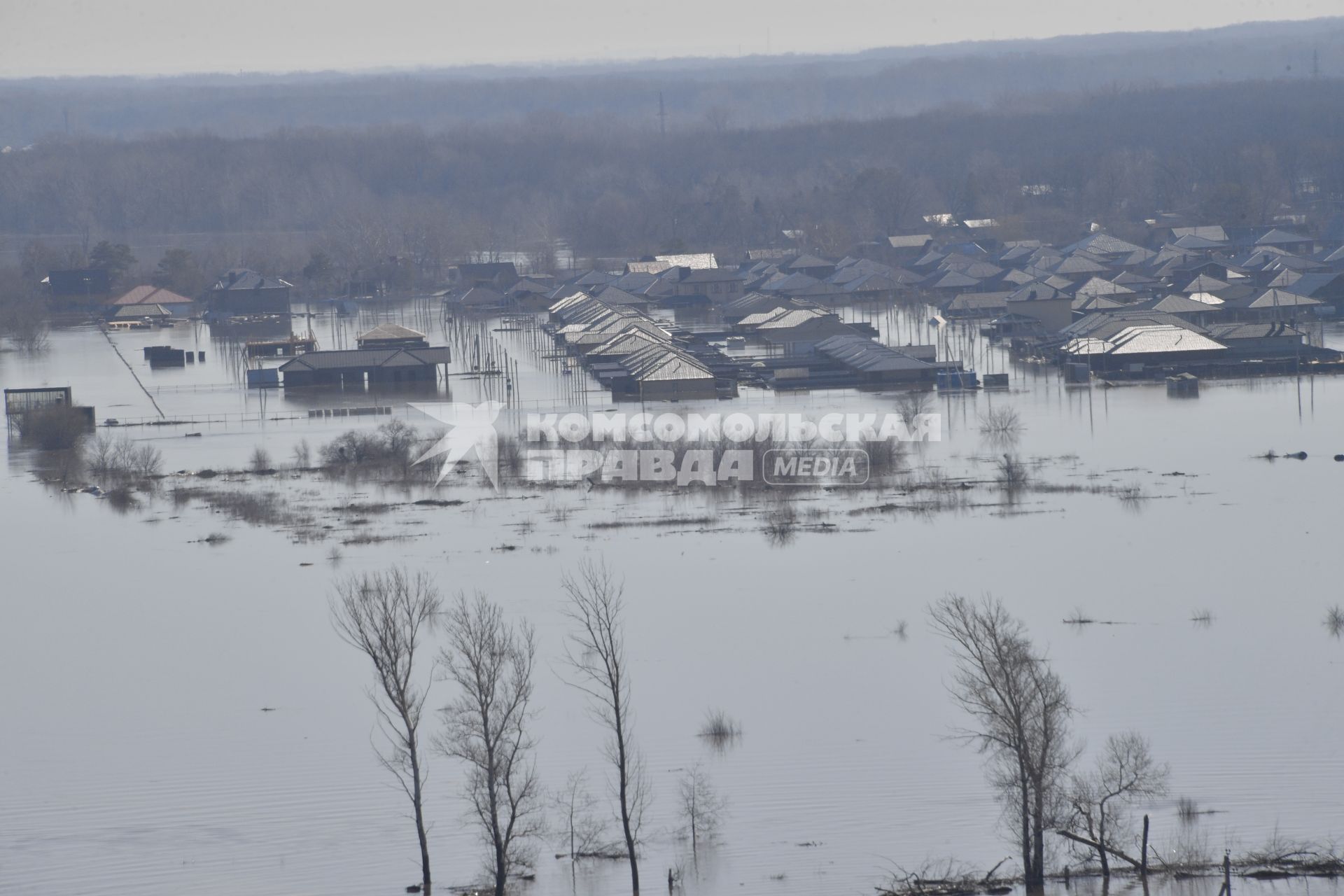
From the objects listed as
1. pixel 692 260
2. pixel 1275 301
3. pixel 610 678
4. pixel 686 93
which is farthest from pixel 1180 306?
pixel 686 93

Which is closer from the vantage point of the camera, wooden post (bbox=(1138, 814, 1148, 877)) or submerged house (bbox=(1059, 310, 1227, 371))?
wooden post (bbox=(1138, 814, 1148, 877))

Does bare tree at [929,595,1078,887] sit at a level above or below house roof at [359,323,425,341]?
below

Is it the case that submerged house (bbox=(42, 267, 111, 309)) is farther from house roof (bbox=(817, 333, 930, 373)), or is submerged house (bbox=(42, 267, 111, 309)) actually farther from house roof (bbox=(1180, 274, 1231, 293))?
house roof (bbox=(1180, 274, 1231, 293))

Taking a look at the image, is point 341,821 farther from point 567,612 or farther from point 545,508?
point 545,508

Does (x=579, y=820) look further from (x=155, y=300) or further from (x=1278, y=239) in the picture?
(x=1278, y=239)

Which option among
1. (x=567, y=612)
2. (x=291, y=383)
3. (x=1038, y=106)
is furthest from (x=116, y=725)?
(x=1038, y=106)

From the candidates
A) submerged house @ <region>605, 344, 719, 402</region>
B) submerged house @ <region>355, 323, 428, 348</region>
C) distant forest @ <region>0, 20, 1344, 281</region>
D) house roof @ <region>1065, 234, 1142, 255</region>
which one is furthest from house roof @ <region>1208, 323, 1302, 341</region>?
distant forest @ <region>0, 20, 1344, 281</region>
